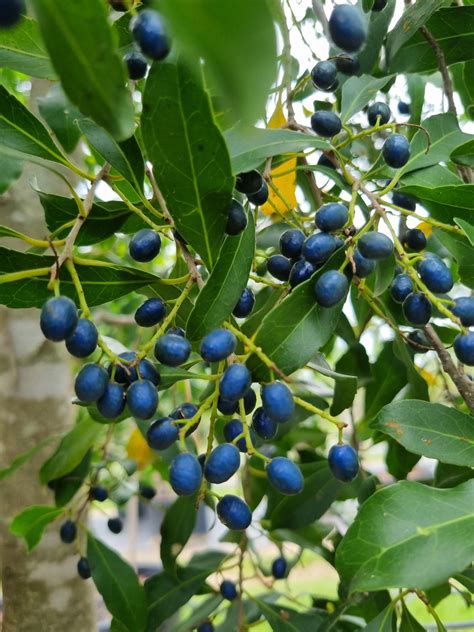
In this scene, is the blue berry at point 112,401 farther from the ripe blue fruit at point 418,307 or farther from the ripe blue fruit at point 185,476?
the ripe blue fruit at point 418,307

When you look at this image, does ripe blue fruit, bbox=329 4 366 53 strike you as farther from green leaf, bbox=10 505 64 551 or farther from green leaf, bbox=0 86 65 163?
green leaf, bbox=10 505 64 551

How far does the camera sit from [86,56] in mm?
338

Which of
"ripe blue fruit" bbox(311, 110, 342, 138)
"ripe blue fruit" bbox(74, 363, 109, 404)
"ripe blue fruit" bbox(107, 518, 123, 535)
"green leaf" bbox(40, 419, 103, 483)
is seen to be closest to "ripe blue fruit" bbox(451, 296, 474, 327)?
"ripe blue fruit" bbox(311, 110, 342, 138)

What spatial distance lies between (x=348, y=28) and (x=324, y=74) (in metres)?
0.33

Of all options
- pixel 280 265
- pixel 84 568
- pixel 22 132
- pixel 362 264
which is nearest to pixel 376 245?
pixel 362 264

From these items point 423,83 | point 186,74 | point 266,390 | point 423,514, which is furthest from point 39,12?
point 423,83

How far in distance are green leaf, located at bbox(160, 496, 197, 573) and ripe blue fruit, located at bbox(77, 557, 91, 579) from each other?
0.41ft

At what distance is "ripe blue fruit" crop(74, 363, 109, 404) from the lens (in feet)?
1.96

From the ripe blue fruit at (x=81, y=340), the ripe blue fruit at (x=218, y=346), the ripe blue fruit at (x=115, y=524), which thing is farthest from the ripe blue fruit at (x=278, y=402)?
the ripe blue fruit at (x=115, y=524)

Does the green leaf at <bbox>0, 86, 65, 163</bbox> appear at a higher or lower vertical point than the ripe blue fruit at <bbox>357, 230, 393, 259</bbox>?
higher

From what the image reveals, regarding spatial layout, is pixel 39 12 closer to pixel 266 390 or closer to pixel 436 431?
pixel 266 390

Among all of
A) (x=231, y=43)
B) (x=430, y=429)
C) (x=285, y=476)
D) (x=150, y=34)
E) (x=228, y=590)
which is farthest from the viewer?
(x=228, y=590)

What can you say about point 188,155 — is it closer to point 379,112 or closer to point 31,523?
point 379,112

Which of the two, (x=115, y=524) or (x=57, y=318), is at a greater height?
(x=57, y=318)
